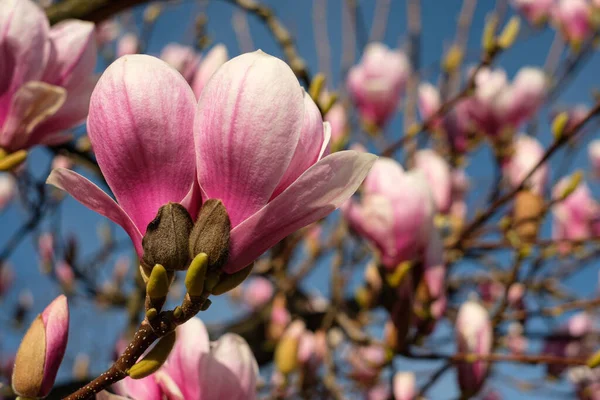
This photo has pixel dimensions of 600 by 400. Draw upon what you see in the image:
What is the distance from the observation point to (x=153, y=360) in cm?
38

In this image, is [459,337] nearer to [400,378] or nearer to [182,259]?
[400,378]

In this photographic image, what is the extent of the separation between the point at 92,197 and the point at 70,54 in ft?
0.92

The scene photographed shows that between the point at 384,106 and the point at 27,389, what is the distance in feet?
5.30

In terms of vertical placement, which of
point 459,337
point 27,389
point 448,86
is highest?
point 448,86

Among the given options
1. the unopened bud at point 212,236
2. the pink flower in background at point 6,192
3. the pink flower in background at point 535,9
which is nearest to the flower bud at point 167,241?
the unopened bud at point 212,236

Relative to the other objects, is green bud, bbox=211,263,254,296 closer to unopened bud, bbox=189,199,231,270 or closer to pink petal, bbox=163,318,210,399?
unopened bud, bbox=189,199,231,270

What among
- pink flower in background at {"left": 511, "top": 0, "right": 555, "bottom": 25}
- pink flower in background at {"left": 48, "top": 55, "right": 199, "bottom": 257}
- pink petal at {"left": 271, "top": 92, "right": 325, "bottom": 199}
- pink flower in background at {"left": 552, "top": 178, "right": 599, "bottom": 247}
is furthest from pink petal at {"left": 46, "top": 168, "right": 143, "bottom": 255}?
pink flower in background at {"left": 511, "top": 0, "right": 555, "bottom": 25}

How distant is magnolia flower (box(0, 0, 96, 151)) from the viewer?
1.75ft

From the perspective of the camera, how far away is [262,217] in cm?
37

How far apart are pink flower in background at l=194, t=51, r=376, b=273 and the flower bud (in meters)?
0.03

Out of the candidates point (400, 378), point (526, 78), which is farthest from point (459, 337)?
point (526, 78)

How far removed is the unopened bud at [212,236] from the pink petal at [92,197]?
0.15 ft

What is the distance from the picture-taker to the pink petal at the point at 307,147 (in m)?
0.40

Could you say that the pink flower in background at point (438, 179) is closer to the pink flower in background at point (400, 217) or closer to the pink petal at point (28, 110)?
the pink flower in background at point (400, 217)
